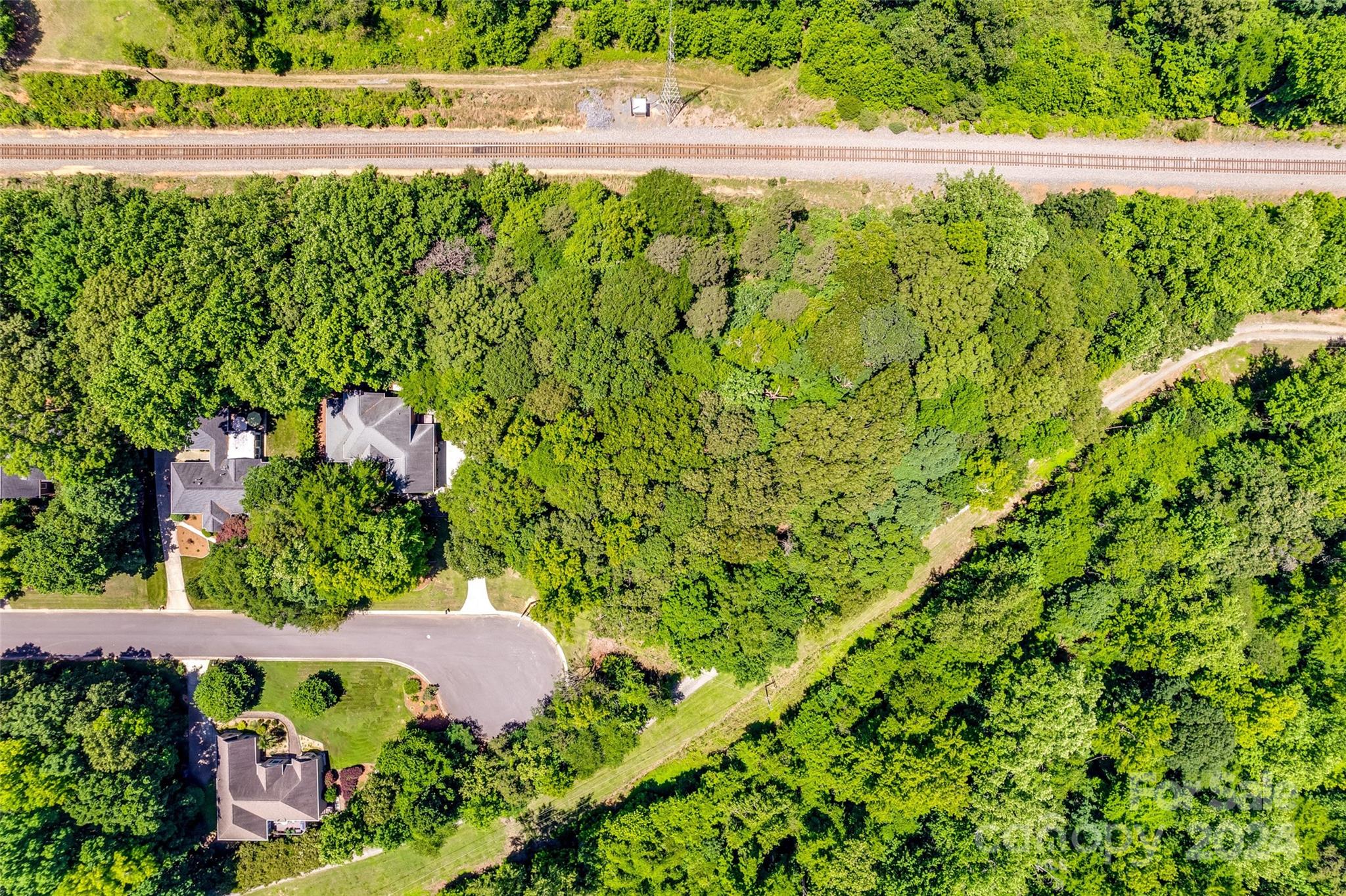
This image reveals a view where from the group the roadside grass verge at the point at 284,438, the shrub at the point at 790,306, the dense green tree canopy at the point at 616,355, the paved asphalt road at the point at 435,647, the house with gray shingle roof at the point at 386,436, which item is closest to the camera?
the dense green tree canopy at the point at 616,355

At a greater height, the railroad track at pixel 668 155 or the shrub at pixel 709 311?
the railroad track at pixel 668 155

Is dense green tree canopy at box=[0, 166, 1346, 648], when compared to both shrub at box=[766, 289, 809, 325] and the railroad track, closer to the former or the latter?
shrub at box=[766, 289, 809, 325]

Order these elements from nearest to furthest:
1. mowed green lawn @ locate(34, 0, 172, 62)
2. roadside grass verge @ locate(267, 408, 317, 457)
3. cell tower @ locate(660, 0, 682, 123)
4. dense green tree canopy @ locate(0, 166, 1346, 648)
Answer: dense green tree canopy @ locate(0, 166, 1346, 648), cell tower @ locate(660, 0, 682, 123), mowed green lawn @ locate(34, 0, 172, 62), roadside grass verge @ locate(267, 408, 317, 457)

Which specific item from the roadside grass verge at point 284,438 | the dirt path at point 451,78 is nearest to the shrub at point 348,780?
the roadside grass verge at point 284,438

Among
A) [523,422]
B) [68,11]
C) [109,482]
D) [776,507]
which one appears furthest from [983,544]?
[68,11]

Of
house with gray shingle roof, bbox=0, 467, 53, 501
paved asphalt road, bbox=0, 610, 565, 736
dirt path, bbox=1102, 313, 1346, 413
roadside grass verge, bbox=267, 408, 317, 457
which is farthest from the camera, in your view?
paved asphalt road, bbox=0, 610, 565, 736

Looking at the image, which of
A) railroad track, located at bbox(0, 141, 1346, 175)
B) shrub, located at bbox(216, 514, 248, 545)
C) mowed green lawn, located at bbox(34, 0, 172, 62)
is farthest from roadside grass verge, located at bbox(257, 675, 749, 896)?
mowed green lawn, located at bbox(34, 0, 172, 62)

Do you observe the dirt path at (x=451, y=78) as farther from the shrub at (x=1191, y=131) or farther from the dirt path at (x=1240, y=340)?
the dirt path at (x=1240, y=340)

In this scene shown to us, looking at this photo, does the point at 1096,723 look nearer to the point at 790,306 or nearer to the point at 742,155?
the point at 790,306

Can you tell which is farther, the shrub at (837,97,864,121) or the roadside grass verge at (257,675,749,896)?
the roadside grass verge at (257,675,749,896)
